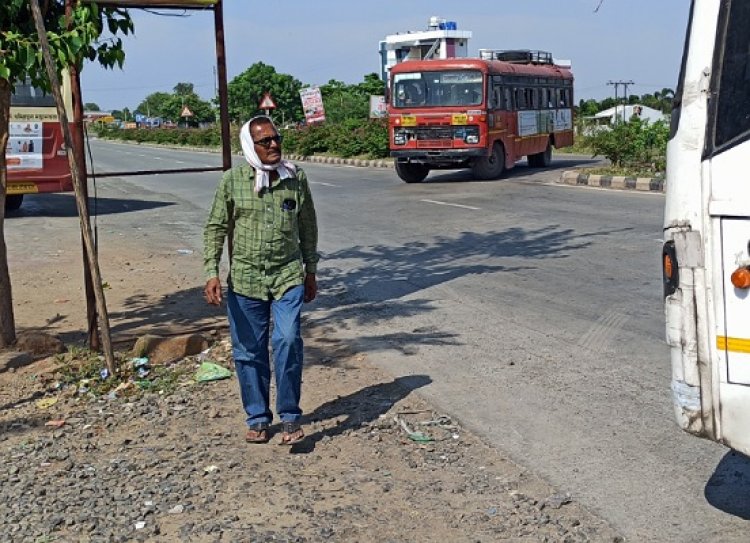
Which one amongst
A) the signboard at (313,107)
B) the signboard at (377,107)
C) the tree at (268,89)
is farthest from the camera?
the tree at (268,89)

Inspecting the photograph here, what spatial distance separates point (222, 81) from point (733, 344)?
4.63m

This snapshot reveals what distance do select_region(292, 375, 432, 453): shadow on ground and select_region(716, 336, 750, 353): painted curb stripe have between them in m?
2.40

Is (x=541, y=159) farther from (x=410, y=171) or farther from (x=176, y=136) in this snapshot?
(x=176, y=136)

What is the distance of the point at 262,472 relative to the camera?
197 inches

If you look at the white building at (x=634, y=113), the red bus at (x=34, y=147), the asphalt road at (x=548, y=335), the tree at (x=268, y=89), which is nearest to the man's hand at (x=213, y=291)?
the asphalt road at (x=548, y=335)

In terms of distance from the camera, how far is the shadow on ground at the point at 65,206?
746 inches

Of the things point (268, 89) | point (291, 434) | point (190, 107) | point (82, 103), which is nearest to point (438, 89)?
point (82, 103)

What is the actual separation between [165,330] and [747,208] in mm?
5762

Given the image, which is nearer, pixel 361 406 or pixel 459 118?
pixel 361 406

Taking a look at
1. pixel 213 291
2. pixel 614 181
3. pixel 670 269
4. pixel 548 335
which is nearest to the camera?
pixel 670 269

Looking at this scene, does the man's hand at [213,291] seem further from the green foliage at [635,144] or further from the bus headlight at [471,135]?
the green foliage at [635,144]

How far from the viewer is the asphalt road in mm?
4676

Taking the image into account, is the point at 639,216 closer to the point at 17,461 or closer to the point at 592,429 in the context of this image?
the point at 592,429

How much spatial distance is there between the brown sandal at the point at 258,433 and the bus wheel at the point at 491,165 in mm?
18716
